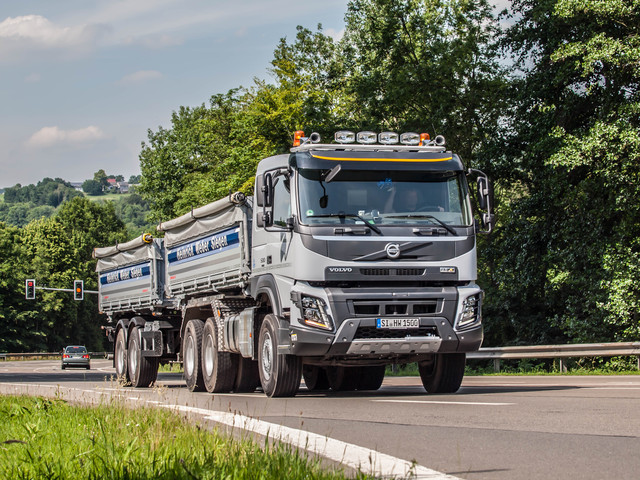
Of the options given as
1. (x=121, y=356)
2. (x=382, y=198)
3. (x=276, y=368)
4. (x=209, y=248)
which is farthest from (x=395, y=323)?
(x=121, y=356)

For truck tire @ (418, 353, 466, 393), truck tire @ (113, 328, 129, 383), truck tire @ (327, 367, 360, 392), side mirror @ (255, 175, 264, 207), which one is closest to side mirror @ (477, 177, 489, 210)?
truck tire @ (418, 353, 466, 393)

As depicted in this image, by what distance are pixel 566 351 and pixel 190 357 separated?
10.5 m

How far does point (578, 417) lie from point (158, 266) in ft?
41.3

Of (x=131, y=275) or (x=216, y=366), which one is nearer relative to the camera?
(x=216, y=366)

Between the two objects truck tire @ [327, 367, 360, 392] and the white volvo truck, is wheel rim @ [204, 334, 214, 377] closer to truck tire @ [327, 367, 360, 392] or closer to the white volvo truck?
the white volvo truck

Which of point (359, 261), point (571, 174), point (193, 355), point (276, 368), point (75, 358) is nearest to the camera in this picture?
point (359, 261)

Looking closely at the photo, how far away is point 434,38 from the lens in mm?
37219

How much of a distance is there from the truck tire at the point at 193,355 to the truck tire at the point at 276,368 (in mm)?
3424

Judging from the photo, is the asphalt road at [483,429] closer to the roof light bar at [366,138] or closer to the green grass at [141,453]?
the green grass at [141,453]

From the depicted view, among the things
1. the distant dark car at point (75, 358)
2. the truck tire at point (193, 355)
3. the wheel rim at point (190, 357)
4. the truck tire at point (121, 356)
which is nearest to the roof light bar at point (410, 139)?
the truck tire at point (193, 355)

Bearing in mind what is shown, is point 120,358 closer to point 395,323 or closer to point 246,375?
point 246,375

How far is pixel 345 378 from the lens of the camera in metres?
16.6

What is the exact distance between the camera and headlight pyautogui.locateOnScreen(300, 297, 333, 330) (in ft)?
40.7

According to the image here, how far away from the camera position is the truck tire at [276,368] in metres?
13.2
